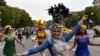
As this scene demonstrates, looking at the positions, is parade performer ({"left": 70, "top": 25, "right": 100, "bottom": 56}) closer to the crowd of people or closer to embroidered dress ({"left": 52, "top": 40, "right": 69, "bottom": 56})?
the crowd of people

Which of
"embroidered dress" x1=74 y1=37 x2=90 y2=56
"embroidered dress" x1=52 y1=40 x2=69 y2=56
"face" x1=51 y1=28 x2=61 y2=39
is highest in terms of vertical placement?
"face" x1=51 y1=28 x2=61 y2=39

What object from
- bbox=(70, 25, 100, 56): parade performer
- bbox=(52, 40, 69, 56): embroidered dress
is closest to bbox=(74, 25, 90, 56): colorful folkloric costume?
bbox=(70, 25, 100, 56): parade performer

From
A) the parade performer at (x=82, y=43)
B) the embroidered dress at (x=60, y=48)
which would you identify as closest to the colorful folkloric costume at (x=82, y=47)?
the parade performer at (x=82, y=43)

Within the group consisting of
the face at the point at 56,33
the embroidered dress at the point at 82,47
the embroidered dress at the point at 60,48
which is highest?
the face at the point at 56,33

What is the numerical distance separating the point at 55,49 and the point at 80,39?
3.60m

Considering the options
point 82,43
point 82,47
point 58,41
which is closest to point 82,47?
point 82,47

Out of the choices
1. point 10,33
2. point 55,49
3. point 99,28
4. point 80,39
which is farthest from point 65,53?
point 10,33

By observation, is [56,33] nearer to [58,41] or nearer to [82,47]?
[58,41]

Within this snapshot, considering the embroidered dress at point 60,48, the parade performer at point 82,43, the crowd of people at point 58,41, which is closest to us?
the crowd of people at point 58,41

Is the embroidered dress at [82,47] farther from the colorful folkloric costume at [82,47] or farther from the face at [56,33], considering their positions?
the face at [56,33]

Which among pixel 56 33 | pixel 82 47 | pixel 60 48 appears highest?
pixel 56 33

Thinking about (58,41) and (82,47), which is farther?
(82,47)

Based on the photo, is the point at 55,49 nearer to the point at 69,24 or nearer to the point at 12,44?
the point at 12,44

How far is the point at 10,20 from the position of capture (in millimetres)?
160500
